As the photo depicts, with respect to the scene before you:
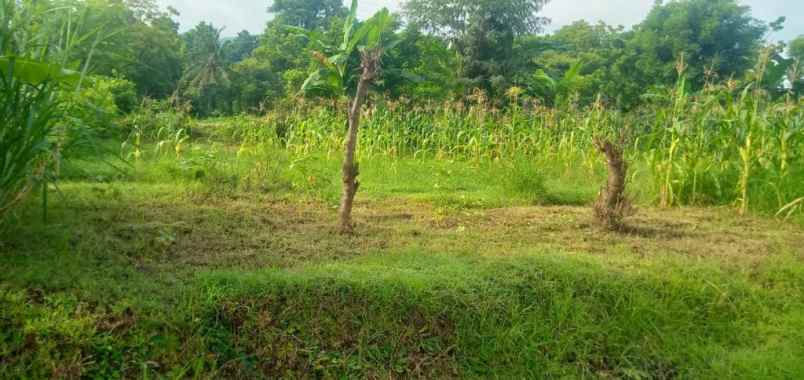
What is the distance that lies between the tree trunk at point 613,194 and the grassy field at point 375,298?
5.6 inches

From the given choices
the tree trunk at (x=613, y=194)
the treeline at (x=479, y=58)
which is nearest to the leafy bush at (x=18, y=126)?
the tree trunk at (x=613, y=194)

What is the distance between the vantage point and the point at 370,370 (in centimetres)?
278

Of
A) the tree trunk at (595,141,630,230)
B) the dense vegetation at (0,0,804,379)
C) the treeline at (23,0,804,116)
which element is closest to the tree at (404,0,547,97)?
the treeline at (23,0,804,116)

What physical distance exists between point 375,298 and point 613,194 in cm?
246

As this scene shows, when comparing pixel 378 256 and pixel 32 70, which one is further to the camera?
pixel 378 256

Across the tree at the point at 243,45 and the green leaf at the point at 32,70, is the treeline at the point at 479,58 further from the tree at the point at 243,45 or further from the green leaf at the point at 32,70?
the tree at the point at 243,45

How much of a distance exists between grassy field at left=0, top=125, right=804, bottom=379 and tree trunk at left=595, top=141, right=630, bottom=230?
0.47 feet

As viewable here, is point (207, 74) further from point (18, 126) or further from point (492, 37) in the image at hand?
point (18, 126)

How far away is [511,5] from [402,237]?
16.5 metres

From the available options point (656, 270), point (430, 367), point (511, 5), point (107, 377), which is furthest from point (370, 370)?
point (511, 5)

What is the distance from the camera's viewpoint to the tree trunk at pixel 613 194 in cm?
465

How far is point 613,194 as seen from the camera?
15.4ft

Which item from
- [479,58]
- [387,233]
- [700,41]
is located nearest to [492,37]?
[479,58]

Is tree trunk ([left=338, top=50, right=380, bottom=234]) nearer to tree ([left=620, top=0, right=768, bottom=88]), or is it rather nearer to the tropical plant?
the tropical plant
